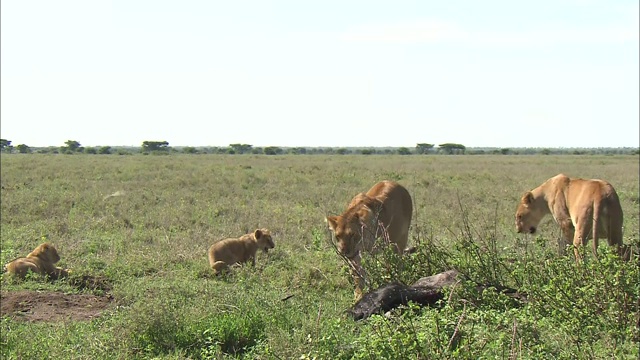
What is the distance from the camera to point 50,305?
787 cm

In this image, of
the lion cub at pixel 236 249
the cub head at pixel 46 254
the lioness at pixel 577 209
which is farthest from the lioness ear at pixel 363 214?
the cub head at pixel 46 254

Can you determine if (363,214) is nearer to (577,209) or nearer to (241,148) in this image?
(577,209)

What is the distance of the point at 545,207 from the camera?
34.9 feet

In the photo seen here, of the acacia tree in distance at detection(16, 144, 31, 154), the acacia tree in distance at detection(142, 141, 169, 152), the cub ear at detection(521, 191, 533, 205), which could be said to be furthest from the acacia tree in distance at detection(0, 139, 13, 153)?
the cub ear at detection(521, 191, 533, 205)

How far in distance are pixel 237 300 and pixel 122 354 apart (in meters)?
1.45

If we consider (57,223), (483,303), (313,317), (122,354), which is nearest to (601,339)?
(483,303)

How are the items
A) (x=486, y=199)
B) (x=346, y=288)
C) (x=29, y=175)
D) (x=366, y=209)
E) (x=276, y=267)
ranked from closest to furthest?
(x=366, y=209) < (x=346, y=288) < (x=276, y=267) < (x=486, y=199) < (x=29, y=175)

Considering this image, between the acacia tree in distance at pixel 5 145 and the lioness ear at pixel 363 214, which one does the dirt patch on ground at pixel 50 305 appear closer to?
the lioness ear at pixel 363 214

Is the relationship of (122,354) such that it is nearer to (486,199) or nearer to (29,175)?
(486,199)

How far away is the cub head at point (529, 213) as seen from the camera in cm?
1062

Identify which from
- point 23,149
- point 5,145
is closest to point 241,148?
point 5,145

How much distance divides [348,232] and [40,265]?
4758 mm

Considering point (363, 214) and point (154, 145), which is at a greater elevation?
point (363, 214)

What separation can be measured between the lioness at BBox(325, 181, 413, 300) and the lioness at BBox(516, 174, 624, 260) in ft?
6.75
